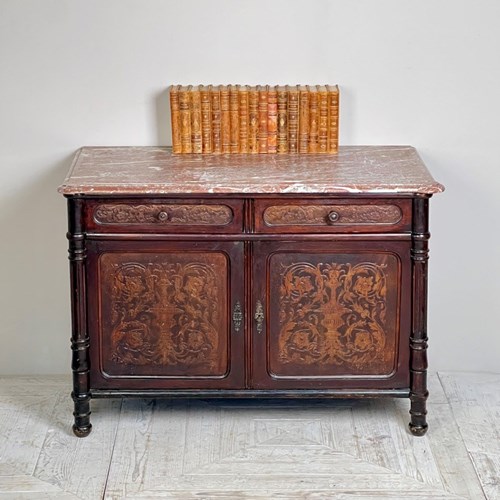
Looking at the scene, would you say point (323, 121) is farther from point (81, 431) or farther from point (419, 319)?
point (81, 431)

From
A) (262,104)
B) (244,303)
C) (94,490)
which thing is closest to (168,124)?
(262,104)

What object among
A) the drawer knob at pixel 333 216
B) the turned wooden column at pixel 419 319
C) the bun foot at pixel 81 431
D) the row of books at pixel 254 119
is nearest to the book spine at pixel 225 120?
the row of books at pixel 254 119

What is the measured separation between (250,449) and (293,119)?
3.51ft

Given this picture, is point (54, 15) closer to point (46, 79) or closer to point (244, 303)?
point (46, 79)

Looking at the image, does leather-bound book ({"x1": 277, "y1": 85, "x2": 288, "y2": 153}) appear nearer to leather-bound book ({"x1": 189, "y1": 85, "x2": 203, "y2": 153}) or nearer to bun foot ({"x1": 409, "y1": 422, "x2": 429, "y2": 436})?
leather-bound book ({"x1": 189, "y1": 85, "x2": 203, "y2": 153})

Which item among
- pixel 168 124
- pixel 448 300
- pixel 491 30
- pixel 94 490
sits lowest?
pixel 94 490

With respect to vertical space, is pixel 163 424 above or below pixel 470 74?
below

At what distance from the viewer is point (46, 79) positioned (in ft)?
13.2

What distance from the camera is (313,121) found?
155 inches

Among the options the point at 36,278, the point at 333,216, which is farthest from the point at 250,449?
the point at 36,278

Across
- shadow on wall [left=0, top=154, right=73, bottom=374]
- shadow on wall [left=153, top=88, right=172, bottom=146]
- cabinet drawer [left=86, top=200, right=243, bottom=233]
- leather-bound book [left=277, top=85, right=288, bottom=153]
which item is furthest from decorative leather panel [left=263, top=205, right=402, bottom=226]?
shadow on wall [left=0, top=154, right=73, bottom=374]

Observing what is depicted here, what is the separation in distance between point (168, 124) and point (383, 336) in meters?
1.02

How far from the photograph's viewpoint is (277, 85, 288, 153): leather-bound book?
12.9 ft

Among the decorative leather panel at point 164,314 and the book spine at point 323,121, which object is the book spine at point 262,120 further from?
the decorative leather panel at point 164,314
